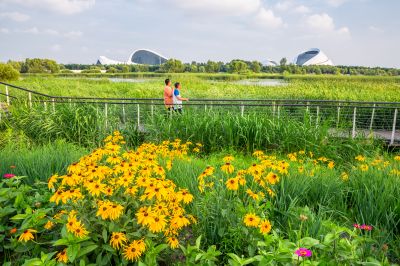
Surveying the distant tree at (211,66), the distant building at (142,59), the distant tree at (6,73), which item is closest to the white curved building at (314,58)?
the distant tree at (211,66)

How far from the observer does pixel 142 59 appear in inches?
3765

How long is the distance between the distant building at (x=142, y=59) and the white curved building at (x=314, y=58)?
3484 cm

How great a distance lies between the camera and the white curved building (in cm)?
7756

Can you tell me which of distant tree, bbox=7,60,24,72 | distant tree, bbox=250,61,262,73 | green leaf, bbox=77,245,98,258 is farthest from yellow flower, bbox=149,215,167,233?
distant tree, bbox=250,61,262,73

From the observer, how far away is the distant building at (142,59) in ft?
301

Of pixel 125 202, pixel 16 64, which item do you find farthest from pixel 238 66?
pixel 125 202

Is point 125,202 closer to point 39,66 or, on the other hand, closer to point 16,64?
point 39,66

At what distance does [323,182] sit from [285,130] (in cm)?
362

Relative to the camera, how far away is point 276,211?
129 inches

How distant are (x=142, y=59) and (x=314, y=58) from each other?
144 ft

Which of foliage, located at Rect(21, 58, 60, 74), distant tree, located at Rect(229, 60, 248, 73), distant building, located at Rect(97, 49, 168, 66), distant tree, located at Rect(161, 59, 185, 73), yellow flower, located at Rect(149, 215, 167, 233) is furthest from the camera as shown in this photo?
distant building, located at Rect(97, 49, 168, 66)

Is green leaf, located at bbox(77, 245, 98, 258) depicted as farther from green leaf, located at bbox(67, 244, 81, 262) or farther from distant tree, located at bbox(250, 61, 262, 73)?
distant tree, located at bbox(250, 61, 262, 73)

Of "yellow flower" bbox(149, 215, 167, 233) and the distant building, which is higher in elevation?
the distant building

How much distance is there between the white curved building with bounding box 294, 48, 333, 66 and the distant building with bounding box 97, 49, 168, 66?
34.8 meters
